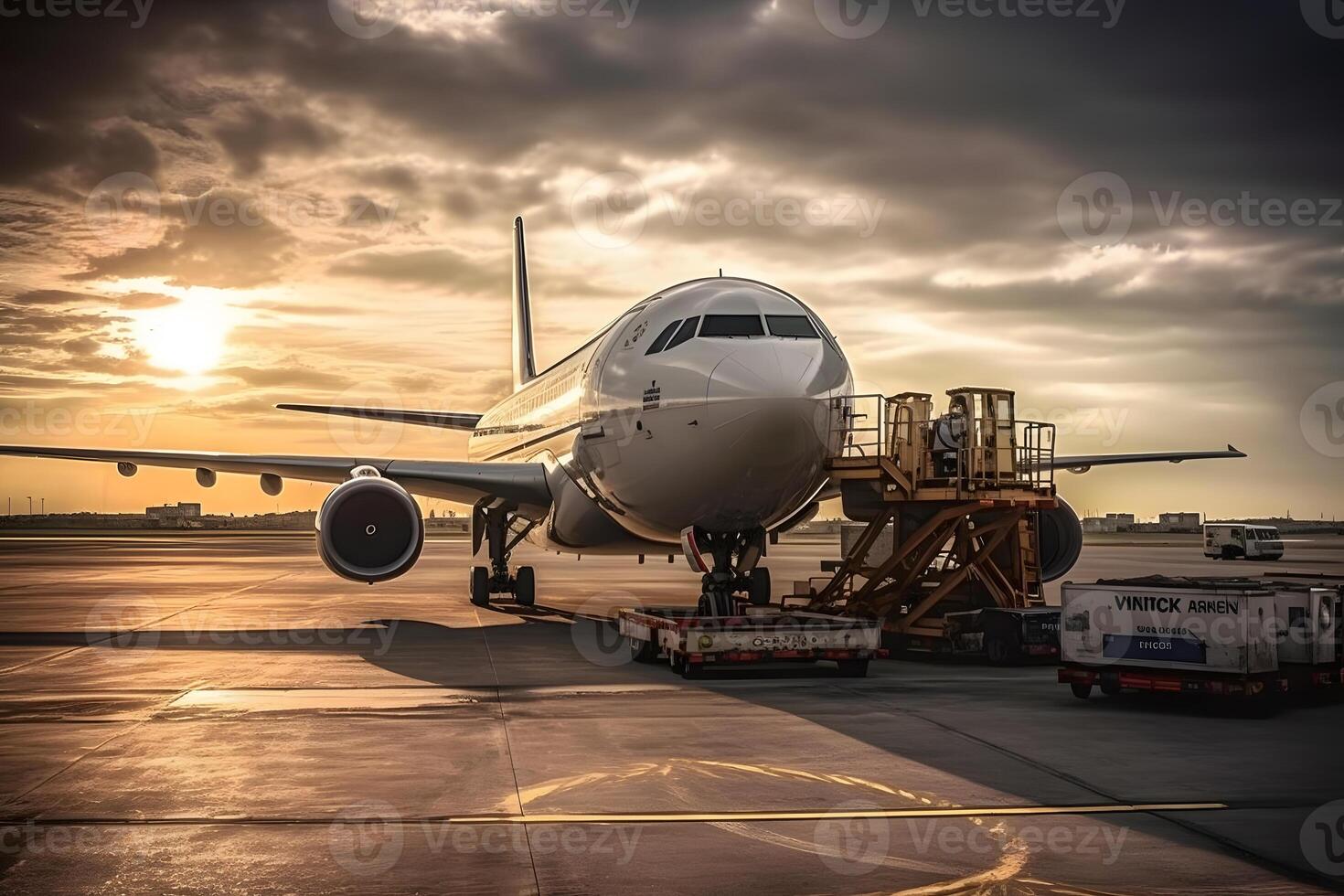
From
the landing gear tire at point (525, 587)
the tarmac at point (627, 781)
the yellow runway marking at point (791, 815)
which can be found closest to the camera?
the tarmac at point (627, 781)

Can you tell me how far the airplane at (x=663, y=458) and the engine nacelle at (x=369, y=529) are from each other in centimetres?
2

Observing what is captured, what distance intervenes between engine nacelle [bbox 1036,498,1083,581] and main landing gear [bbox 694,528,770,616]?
259 inches

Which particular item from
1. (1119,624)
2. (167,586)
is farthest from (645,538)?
(167,586)

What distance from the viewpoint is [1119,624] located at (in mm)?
12375

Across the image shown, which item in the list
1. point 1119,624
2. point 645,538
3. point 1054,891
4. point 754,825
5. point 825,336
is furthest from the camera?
point 645,538

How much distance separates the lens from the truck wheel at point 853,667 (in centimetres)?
1396

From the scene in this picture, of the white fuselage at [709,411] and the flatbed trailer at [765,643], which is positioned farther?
the white fuselage at [709,411]

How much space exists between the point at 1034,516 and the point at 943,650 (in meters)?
2.57

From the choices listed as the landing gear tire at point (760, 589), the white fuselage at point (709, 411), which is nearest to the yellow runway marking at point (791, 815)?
the white fuselage at point (709, 411)

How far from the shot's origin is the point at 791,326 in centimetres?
1480

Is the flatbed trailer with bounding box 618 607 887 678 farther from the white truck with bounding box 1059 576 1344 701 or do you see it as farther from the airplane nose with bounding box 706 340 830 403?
the airplane nose with bounding box 706 340 830 403

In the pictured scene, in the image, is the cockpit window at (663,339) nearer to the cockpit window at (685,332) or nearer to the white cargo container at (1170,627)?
the cockpit window at (685,332)

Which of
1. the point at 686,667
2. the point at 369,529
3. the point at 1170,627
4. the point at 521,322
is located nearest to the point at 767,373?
the point at 686,667

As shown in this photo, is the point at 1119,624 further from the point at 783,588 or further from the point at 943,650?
the point at 783,588
